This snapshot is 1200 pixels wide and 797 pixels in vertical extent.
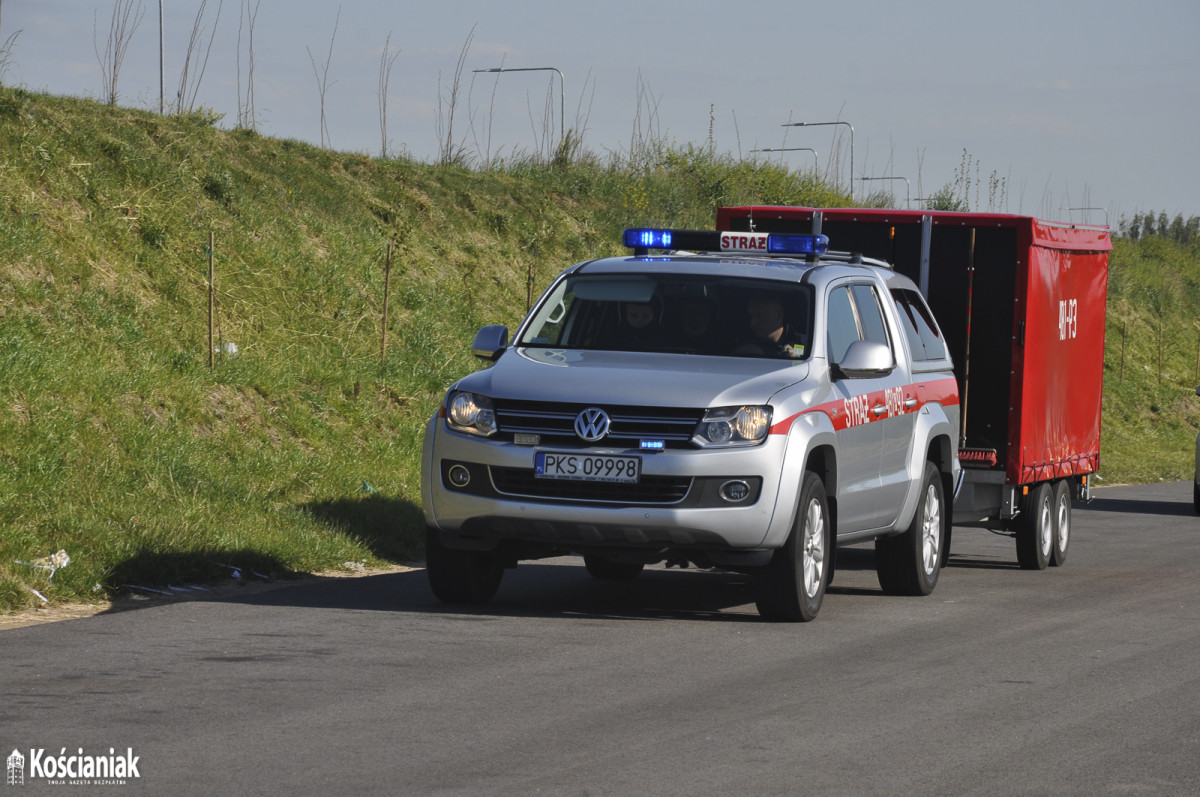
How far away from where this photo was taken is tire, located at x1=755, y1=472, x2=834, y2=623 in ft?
31.4

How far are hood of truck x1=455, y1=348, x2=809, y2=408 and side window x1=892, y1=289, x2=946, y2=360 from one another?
86.2 inches

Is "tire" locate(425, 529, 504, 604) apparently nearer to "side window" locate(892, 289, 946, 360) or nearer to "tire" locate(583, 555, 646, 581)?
"tire" locate(583, 555, 646, 581)

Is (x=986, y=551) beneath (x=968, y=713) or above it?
beneath

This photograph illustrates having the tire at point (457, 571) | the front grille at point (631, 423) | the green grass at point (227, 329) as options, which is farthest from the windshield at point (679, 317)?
the green grass at point (227, 329)

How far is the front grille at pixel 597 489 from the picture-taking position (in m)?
9.20

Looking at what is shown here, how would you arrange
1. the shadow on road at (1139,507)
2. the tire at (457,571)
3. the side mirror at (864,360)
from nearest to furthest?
1. the tire at (457,571)
2. the side mirror at (864,360)
3. the shadow on road at (1139,507)

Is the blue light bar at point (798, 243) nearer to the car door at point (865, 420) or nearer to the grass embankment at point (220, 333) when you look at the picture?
the car door at point (865, 420)

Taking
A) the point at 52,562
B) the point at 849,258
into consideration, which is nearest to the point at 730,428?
the point at 849,258

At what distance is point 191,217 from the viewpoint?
65.3ft

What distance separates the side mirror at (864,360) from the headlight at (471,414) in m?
2.14

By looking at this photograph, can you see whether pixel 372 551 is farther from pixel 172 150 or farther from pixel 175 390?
pixel 172 150

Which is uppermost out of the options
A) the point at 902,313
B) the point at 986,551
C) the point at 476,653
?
the point at 902,313

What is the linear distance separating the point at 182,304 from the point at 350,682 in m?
11.1

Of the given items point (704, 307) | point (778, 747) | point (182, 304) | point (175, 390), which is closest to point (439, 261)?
point (182, 304)
